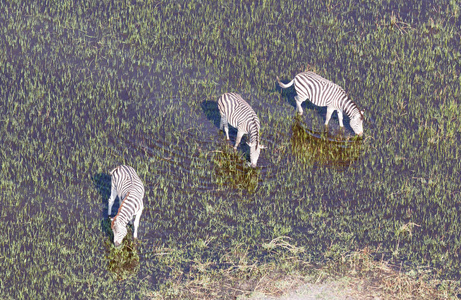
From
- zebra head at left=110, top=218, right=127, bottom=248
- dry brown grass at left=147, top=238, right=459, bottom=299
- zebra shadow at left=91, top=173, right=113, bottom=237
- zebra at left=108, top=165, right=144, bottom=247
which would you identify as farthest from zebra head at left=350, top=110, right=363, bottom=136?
zebra head at left=110, top=218, right=127, bottom=248

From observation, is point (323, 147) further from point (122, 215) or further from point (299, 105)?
point (122, 215)

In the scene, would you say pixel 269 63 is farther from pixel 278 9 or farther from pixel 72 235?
pixel 72 235

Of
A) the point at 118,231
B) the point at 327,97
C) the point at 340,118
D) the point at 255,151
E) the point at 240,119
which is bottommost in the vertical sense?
the point at 118,231

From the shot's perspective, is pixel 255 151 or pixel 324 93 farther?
pixel 324 93

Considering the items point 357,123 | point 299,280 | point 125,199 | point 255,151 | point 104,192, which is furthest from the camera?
point 357,123

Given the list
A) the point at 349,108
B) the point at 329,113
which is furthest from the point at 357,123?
the point at 329,113

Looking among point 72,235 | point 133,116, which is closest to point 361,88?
point 133,116
